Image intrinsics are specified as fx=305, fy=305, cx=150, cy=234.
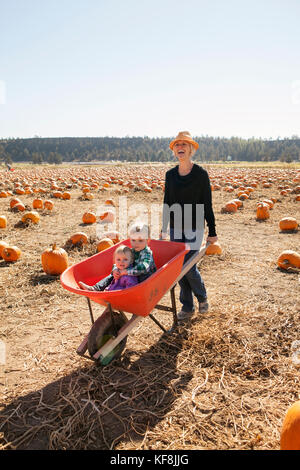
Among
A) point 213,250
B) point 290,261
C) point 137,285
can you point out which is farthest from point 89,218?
point 137,285

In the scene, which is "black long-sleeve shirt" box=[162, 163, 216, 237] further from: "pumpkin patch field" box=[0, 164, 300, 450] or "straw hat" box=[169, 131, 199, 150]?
"pumpkin patch field" box=[0, 164, 300, 450]

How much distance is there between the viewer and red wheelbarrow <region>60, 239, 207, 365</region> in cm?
274

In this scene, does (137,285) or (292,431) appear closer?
(292,431)

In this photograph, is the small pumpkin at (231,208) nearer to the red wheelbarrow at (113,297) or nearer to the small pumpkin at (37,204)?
the small pumpkin at (37,204)

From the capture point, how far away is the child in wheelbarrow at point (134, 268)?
10.3 ft

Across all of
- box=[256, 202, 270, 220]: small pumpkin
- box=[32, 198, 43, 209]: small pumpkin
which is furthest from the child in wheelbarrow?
box=[32, 198, 43, 209]: small pumpkin

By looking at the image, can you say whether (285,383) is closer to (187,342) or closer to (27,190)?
(187,342)

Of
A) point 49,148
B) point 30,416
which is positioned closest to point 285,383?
point 30,416

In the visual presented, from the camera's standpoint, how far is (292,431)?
2.03m

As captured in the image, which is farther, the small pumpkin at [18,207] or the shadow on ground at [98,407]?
the small pumpkin at [18,207]

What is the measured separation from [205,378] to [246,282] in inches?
101

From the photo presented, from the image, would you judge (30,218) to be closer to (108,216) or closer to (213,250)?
(108,216)

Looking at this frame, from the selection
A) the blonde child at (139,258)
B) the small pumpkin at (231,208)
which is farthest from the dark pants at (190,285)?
the small pumpkin at (231,208)

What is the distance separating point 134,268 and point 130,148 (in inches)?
6044
